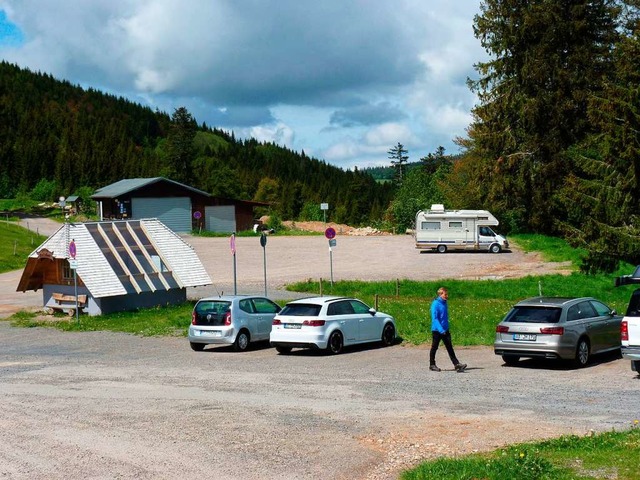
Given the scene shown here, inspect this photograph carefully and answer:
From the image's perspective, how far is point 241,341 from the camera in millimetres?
22984

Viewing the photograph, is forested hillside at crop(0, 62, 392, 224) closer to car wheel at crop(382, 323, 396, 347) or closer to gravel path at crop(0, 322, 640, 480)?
car wheel at crop(382, 323, 396, 347)

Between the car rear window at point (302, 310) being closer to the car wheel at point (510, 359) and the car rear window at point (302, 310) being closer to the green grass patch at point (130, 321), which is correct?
the car wheel at point (510, 359)

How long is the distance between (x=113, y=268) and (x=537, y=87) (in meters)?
32.0

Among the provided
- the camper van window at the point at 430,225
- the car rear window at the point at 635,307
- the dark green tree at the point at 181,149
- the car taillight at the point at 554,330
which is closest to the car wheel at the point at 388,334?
the car taillight at the point at 554,330

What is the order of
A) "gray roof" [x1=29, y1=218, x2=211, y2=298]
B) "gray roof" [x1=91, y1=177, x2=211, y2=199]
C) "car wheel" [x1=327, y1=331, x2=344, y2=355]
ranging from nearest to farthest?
"car wheel" [x1=327, y1=331, x2=344, y2=355], "gray roof" [x1=29, y1=218, x2=211, y2=298], "gray roof" [x1=91, y1=177, x2=211, y2=199]

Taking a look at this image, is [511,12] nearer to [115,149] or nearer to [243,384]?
[243,384]

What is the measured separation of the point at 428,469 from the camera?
29.9ft

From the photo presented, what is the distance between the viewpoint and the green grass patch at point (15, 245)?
58.1m

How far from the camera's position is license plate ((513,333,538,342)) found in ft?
59.2

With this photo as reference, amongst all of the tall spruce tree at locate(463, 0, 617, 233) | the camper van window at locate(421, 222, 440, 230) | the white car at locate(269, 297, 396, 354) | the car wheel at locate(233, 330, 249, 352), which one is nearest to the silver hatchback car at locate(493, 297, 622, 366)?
the white car at locate(269, 297, 396, 354)

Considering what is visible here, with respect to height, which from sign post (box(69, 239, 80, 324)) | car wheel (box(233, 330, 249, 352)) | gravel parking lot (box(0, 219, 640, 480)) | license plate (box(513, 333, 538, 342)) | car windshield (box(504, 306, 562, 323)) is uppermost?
sign post (box(69, 239, 80, 324))

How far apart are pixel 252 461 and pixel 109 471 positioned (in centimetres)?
167

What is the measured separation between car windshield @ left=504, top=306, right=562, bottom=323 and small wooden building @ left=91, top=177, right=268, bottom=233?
232ft

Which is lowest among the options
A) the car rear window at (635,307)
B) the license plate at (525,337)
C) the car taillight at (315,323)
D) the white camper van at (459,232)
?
the license plate at (525,337)
